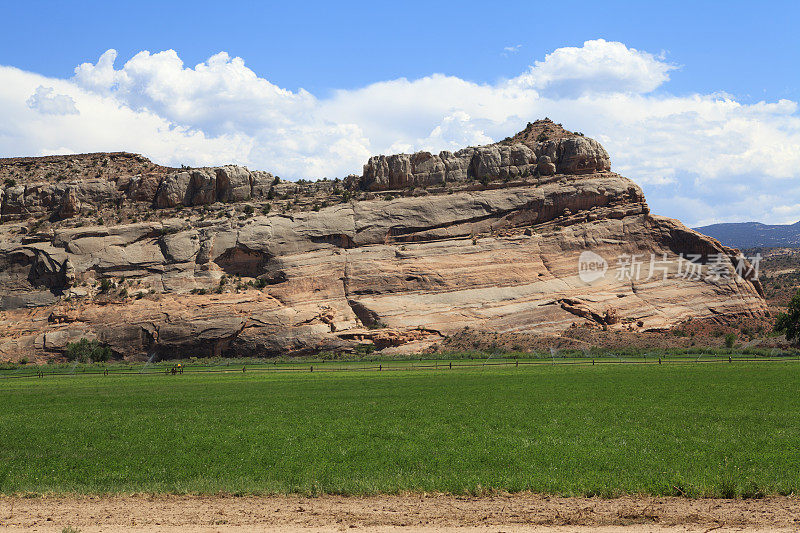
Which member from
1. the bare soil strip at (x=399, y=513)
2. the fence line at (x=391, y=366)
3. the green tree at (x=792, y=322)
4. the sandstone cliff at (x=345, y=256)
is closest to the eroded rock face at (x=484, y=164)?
the sandstone cliff at (x=345, y=256)

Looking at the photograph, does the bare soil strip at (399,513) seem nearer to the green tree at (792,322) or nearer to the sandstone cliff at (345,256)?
the sandstone cliff at (345,256)

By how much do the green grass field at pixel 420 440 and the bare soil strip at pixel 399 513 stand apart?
553 millimetres

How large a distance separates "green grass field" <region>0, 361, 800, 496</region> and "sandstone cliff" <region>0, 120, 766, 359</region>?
134ft

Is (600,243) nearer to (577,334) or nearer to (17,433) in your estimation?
(577,334)

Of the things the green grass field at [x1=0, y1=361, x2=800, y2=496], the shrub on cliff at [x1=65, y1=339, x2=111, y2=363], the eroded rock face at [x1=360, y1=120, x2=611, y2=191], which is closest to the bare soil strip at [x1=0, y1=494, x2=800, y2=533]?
the green grass field at [x1=0, y1=361, x2=800, y2=496]

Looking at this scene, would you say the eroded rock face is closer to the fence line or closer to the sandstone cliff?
the sandstone cliff

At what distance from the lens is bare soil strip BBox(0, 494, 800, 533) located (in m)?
12.2

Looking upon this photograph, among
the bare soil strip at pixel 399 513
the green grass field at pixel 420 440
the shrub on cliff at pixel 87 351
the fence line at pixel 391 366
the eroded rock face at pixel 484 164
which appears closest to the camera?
the bare soil strip at pixel 399 513

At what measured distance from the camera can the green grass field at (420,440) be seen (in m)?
15.0

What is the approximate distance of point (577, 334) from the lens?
247ft

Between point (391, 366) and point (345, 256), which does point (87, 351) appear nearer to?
point (345, 256)

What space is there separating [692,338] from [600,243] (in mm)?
16913

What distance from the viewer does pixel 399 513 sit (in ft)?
43.0

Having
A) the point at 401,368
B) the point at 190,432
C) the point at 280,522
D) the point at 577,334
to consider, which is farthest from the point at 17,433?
the point at 577,334
